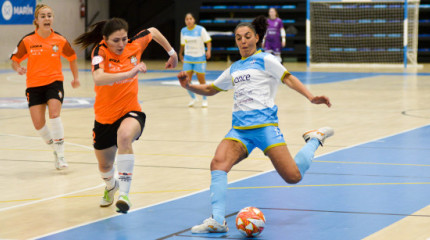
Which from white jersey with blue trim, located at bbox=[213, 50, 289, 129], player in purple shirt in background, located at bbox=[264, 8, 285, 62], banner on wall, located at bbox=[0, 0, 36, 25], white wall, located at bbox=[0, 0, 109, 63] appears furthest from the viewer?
white wall, located at bbox=[0, 0, 109, 63]

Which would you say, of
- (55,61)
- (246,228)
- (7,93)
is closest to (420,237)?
(246,228)

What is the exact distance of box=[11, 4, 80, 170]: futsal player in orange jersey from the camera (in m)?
8.77

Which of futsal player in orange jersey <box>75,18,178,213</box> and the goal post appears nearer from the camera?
futsal player in orange jersey <box>75,18,178,213</box>

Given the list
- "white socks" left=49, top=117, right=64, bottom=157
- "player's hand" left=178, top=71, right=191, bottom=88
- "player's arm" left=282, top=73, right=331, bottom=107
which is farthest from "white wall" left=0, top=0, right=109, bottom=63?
"player's arm" left=282, top=73, right=331, bottom=107

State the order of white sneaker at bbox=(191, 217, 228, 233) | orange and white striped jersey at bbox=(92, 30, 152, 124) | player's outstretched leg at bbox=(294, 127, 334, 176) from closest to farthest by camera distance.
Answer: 1. white sneaker at bbox=(191, 217, 228, 233)
2. player's outstretched leg at bbox=(294, 127, 334, 176)
3. orange and white striped jersey at bbox=(92, 30, 152, 124)

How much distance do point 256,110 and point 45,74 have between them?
12.2ft

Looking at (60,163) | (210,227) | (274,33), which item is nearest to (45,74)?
(60,163)

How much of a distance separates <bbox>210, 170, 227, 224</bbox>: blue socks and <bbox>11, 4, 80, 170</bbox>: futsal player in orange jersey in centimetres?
345

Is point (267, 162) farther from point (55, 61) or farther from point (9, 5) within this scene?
point (9, 5)

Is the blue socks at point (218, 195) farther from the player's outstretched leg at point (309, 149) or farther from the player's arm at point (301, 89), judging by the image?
the player's arm at point (301, 89)

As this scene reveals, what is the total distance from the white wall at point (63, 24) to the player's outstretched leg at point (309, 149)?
87.9ft

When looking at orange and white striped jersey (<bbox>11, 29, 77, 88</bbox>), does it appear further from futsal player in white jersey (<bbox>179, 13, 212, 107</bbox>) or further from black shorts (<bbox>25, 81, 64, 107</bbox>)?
futsal player in white jersey (<bbox>179, 13, 212, 107</bbox>)

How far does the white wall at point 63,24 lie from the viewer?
108ft

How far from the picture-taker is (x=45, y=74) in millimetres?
8875
